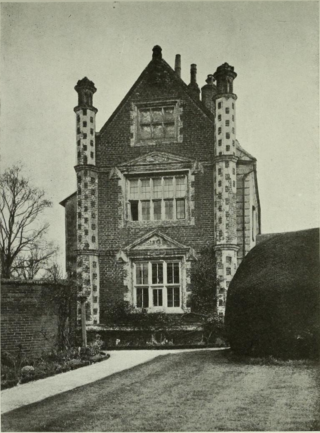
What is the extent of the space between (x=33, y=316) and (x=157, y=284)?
686cm

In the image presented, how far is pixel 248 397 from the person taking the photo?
936cm

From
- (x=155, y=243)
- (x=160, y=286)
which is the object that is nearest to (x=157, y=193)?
(x=155, y=243)

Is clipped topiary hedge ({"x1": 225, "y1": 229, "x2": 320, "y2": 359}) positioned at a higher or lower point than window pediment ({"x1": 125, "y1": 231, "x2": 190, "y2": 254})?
lower

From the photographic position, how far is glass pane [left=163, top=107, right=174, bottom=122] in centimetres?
2011

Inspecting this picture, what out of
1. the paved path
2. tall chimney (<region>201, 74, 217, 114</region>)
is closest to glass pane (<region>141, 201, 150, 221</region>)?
the paved path

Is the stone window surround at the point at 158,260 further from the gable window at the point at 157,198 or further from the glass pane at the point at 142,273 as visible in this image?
the gable window at the point at 157,198

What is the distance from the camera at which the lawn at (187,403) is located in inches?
314

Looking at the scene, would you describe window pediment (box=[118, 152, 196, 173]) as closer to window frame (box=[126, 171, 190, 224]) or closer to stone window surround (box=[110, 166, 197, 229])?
stone window surround (box=[110, 166, 197, 229])

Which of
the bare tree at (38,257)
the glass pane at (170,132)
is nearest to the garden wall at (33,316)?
the bare tree at (38,257)

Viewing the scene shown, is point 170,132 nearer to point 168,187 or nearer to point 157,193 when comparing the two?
point 168,187

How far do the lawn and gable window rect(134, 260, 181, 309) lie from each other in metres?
7.28

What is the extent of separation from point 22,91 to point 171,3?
3484 millimetres

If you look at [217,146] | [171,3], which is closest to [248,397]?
[171,3]

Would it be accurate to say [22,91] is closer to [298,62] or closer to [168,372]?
[298,62]
